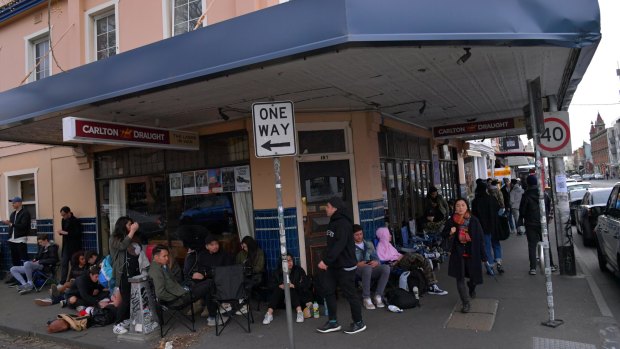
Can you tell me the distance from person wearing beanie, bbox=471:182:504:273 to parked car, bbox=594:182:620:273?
5.57ft

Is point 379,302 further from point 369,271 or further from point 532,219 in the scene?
point 532,219

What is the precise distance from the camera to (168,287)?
614 cm

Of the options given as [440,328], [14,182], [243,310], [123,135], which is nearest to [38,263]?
[14,182]

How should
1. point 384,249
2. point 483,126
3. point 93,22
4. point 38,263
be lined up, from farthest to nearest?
point 483,126 < point 93,22 < point 38,263 < point 384,249

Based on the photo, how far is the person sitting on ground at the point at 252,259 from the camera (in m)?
7.07

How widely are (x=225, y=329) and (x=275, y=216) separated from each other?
7.05ft

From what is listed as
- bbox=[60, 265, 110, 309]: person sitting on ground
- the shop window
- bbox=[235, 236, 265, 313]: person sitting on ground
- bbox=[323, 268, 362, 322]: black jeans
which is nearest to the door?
the shop window

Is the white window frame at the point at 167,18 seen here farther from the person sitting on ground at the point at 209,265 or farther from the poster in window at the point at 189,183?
the person sitting on ground at the point at 209,265

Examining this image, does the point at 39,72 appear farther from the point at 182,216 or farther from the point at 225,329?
the point at 225,329

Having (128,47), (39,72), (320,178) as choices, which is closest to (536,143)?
(320,178)

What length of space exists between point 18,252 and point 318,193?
877cm

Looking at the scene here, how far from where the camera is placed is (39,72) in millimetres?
11914

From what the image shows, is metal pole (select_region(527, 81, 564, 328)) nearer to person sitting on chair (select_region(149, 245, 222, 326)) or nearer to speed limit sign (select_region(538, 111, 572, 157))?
speed limit sign (select_region(538, 111, 572, 157))

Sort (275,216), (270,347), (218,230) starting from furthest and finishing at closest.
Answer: (218,230), (275,216), (270,347)
